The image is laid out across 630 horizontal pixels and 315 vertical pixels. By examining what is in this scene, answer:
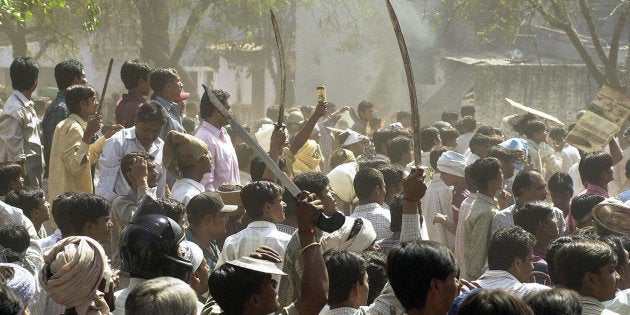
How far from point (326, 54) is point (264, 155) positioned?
27.0 metres

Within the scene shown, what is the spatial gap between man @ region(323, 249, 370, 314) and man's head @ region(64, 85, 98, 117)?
3.42m

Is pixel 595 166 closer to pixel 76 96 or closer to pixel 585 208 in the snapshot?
pixel 585 208

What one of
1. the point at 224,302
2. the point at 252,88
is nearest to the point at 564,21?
the point at 224,302

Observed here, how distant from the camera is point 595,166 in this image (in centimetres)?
946

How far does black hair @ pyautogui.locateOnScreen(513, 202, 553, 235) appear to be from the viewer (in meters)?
7.39

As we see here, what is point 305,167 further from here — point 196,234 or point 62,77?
point 196,234

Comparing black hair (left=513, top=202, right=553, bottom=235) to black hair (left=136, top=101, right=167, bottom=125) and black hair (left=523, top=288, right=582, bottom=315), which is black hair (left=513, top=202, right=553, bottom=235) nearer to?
black hair (left=136, top=101, right=167, bottom=125)

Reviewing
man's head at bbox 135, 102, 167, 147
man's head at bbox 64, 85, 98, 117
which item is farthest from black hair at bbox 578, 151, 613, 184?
man's head at bbox 64, 85, 98, 117

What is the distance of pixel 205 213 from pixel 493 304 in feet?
11.5

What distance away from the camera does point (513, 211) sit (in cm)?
788

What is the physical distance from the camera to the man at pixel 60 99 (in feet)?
27.5

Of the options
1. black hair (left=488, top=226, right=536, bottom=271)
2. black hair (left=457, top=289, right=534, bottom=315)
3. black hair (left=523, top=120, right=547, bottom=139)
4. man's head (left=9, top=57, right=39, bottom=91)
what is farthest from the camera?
black hair (left=523, top=120, right=547, bottom=139)

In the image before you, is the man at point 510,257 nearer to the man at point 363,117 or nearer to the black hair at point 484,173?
the black hair at point 484,173

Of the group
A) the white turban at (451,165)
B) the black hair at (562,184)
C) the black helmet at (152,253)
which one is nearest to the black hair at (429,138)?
the white turban at (451,165)
